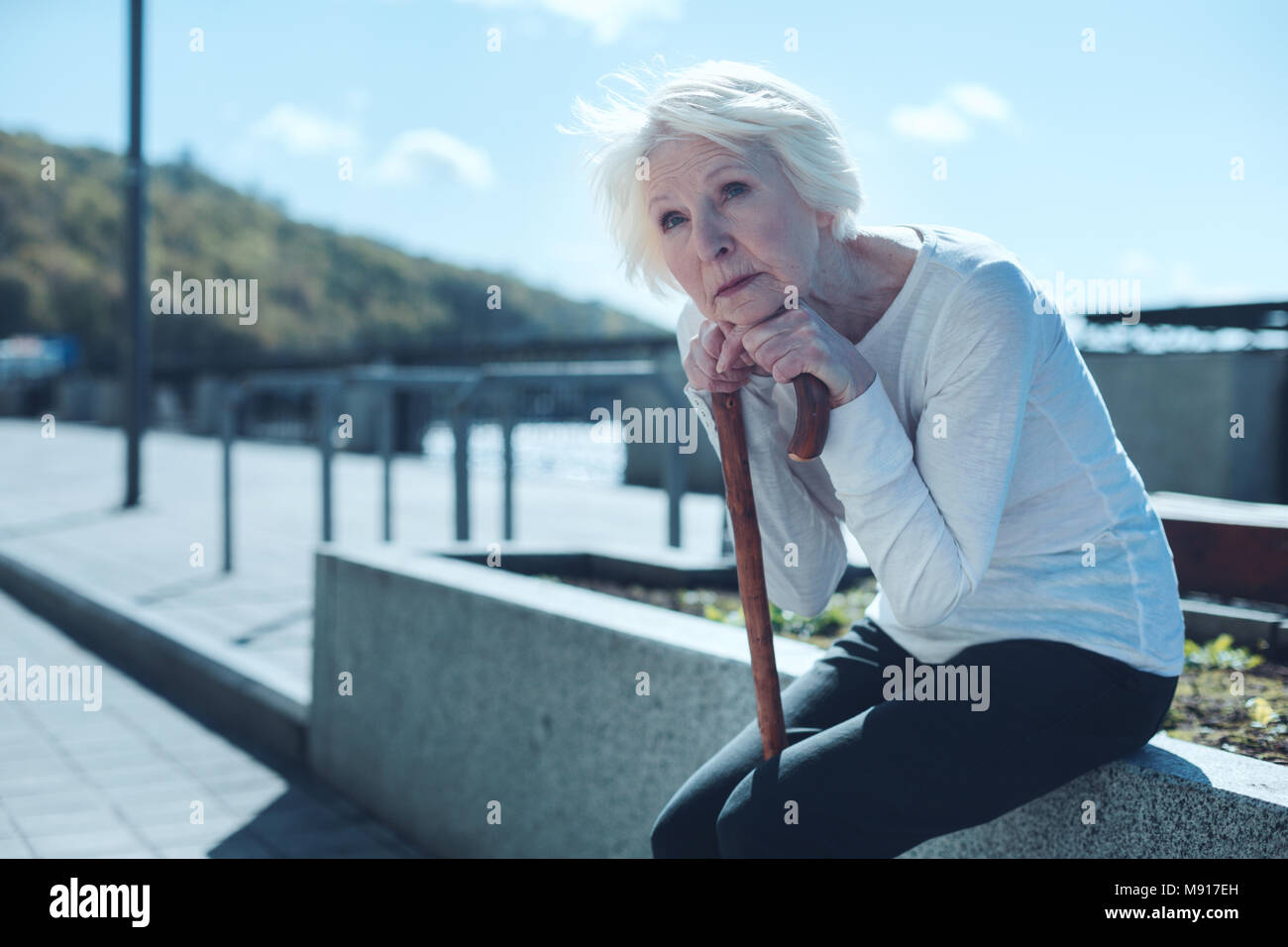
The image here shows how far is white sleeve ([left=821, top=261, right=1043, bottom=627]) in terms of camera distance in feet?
5.33

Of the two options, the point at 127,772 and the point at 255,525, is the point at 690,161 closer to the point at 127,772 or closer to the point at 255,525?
the point at 127,772

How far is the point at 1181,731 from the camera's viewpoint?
7.69ft

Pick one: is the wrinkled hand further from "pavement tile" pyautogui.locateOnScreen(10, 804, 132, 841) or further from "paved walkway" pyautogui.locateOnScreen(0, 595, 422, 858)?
"pavement tile" pyautogui.locateOnScreen(10, 804, 132, 841)

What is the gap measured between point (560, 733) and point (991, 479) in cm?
165

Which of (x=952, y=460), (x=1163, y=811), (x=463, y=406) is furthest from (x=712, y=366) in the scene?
(x=463, y=406)

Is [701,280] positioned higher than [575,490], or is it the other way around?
[701,280]

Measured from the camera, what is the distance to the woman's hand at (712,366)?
5.99 ft

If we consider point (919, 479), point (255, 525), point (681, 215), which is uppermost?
point (681, 215)

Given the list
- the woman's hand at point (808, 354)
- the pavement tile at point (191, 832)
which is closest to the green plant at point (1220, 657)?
the woman's hand at point (808, 354)

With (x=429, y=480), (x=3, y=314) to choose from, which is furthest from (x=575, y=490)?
(x=3, y=314)

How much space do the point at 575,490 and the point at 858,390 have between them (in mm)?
11409

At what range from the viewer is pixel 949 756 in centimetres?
165

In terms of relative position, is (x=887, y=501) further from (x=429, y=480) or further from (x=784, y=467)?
(x=429, y=480)

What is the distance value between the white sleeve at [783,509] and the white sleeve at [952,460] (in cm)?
35
